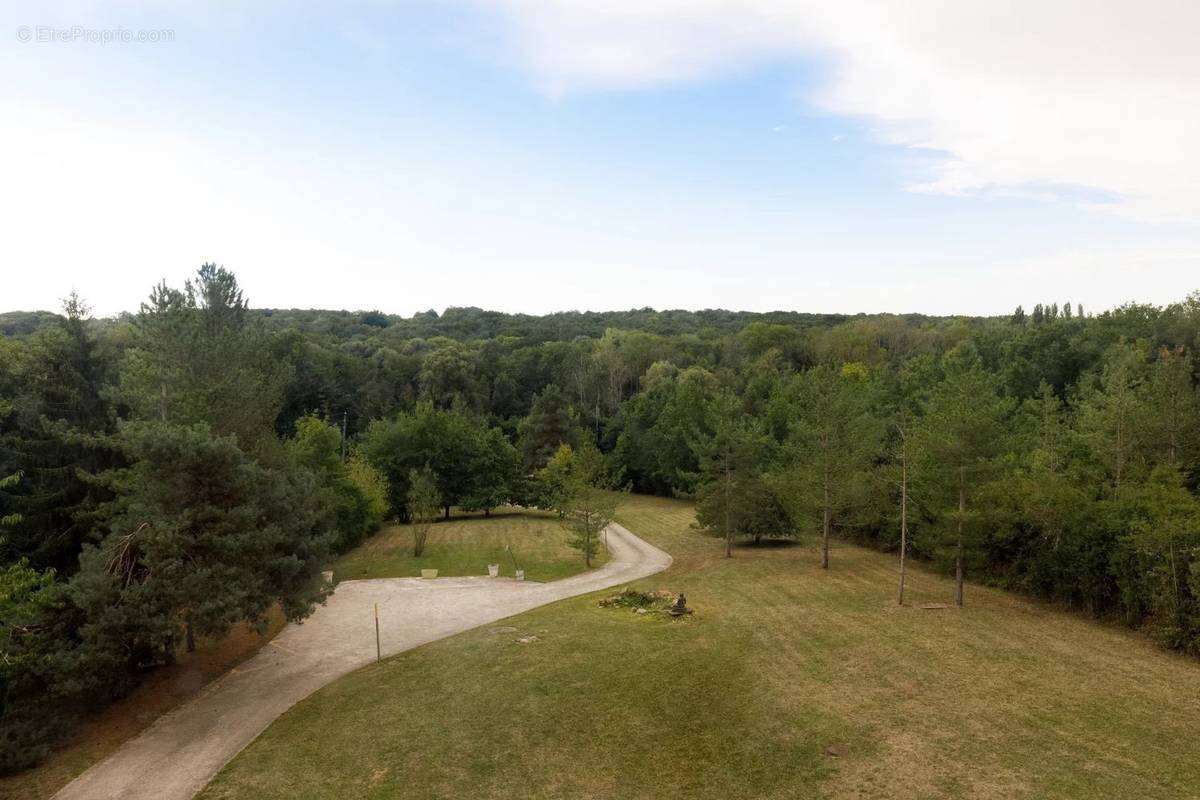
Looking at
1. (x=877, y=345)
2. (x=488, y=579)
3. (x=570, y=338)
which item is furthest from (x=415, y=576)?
(x=570, y=338)

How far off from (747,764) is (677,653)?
5806mm

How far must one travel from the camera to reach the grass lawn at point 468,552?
104ft

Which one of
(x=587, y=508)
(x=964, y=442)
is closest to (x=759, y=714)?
(x=964, y=442)

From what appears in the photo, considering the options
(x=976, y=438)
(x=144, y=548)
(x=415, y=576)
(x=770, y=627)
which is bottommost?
(x=415, y=576)

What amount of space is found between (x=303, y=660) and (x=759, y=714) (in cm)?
1318

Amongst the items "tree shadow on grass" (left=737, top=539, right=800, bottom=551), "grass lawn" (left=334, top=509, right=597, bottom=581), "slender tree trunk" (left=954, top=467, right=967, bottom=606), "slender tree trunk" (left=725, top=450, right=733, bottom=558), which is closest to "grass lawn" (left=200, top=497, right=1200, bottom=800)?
"slender tree trunk" (left=954, top=467, right=967, bottom=606)

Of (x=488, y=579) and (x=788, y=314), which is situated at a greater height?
(x=788, y=314)

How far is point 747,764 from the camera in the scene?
1320 centimetres

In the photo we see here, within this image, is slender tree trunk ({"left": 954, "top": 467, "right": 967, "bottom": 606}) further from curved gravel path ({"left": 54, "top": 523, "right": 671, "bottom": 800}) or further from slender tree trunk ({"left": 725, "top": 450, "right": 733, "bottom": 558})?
curved gravel path ({"left": 54, "top": 523, "right": 671, "bottom": 800})

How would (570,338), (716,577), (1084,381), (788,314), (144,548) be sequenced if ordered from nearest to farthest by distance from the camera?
(144,548) → (716,577) → (1084,381) → (570,338) → (788,314)

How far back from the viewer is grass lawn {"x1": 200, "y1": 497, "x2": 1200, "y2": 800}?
41.3 ft

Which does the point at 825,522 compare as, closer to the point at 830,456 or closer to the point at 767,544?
the point at 830,456

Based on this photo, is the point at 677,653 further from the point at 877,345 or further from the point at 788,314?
the point at 788,314

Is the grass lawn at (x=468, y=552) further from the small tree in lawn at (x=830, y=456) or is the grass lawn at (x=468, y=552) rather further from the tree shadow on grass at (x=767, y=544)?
the small tree in lawn at (x=830, y=456)
